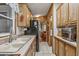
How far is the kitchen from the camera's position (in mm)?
1915

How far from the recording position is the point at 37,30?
609 cm

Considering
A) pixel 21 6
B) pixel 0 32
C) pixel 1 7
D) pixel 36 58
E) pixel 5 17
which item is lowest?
pixel 36 58

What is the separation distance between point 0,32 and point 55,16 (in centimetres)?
385

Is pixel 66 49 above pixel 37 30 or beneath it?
beneath

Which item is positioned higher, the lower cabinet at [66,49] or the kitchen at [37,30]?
the kitchen at [37,30]

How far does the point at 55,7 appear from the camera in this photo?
5.44 m

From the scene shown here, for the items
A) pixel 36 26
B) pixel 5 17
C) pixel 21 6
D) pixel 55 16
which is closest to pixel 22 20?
pixel 21 6

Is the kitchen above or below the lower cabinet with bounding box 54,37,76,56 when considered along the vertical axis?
above

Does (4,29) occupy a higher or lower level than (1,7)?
lower

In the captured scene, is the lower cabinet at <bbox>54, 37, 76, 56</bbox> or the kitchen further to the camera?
the lower cabinet at <bbox>54, 37, 76, 56</bbox>

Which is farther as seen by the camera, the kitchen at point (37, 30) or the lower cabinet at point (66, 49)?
the lower cabinet at point (66, 49)

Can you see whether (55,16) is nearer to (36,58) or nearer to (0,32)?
(0,32)

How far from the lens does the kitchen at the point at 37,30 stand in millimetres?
1915

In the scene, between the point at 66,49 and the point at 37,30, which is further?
the point at 37,30
